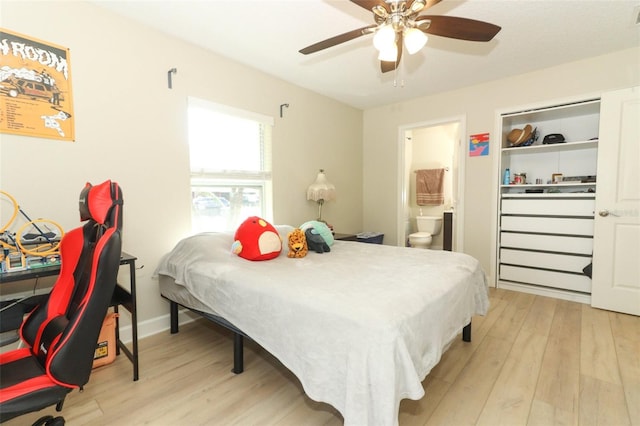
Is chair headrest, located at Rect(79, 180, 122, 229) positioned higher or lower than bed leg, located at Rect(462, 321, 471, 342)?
higher

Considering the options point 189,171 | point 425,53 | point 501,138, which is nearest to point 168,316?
point 189,171

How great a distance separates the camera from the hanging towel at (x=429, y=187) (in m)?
5.07

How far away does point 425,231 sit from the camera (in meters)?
5.13

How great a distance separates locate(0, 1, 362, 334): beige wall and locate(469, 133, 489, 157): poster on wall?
7.48ft

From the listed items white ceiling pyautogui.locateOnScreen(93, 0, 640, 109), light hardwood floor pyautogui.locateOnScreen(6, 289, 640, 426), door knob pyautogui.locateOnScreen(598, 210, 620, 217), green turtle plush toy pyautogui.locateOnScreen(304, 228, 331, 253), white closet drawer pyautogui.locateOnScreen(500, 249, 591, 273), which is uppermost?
white ceiling pyautogui.locateOnScreen(93, 0, 640, 109)

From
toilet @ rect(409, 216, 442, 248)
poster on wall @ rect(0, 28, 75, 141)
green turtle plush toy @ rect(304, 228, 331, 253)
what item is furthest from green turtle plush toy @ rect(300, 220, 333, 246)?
toilet @ rect(409, 216, 442, 248)

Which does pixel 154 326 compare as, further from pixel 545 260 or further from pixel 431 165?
pixel 431 165

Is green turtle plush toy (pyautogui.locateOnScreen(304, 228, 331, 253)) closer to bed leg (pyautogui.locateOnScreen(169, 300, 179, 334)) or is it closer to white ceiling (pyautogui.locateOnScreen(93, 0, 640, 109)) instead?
bed leg (pyautogui.locateOnScreen(169, 300, 179, 334))

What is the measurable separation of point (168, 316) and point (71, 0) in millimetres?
2362

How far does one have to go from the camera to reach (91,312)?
1057 mm

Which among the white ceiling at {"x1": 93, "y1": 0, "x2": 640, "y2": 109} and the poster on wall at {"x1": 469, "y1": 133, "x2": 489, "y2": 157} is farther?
the poster on wall at {"x1": 469, "y1": 133, "x2": 489, "y2": 157}

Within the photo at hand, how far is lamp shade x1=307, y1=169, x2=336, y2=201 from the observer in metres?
3.55

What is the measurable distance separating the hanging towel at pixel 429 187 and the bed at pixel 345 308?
305 cm

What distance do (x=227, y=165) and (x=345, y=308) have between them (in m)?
2.11
